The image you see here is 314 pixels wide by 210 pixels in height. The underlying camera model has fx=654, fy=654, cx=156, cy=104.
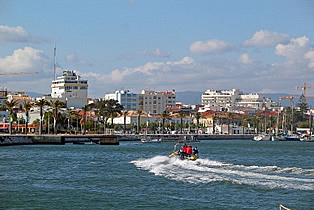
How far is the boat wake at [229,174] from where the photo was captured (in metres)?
49.9

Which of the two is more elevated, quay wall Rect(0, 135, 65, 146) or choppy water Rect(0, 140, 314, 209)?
quay wall Rect(0, 135, 65, 146)

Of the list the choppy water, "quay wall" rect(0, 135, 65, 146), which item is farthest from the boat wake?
"quay wall" rect(0, 135, 65, 146)

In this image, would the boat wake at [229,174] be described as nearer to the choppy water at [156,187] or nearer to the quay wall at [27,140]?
the choppy water at [156,187]

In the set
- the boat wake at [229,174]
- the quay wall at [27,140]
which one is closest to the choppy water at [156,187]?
the boat wake at [229,174]

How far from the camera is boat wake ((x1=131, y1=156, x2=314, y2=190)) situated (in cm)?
4991

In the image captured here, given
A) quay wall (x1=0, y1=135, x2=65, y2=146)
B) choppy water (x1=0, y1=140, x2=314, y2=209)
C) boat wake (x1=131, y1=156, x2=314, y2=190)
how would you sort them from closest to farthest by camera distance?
1. choppy water (x1=0, y1=140, x2=314, y2=209)
2. boat wake (x1=131, y1=156, x2=314, y2=190)
3. quay wall (x1=0, y1=135, x2=65, y2=146)

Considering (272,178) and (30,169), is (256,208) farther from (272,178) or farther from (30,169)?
(30,169)

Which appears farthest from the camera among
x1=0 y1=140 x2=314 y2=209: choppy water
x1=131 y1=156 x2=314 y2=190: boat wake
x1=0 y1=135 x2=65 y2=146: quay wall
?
x1=0 y1=135 x2=65 y2=146: quay wall

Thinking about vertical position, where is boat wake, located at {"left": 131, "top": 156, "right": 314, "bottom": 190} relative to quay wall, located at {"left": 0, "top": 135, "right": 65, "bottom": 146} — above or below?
below

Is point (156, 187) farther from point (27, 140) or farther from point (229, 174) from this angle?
point (27, 140)

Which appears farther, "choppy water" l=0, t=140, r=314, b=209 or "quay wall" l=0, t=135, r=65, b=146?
"quay wall" l=0, t=135, r=65, b=146

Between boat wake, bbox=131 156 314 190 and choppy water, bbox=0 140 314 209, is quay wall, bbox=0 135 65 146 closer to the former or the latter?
choppy water, bbox=0 140 314 209

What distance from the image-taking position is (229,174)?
56594 mm

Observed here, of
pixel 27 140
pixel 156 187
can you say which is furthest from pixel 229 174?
pixel 27 140
